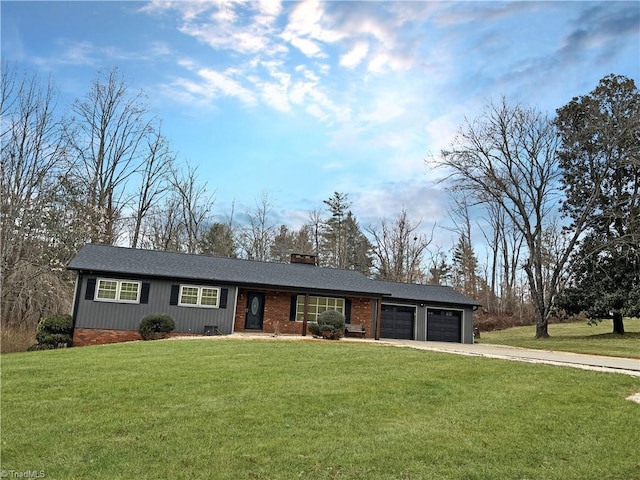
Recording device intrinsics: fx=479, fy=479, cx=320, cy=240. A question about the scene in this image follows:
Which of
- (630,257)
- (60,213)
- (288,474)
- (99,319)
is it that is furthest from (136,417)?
(630,257)

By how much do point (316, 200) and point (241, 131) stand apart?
29.2 meters

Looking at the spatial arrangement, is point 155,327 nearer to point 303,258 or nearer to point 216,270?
point 216,270

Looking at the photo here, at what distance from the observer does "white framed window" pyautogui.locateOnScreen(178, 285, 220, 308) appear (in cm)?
2084

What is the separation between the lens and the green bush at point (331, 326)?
20.4 m

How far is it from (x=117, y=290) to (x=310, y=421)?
15441 mm

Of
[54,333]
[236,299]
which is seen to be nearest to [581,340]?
[236,299]

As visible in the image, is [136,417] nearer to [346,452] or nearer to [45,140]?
[346,452]

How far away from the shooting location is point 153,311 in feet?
66.5

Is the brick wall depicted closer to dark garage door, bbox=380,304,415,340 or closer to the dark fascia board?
the dark fascia board

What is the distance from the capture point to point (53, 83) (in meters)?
22.4

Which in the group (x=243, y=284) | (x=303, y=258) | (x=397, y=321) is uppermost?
(x=303, y=258)

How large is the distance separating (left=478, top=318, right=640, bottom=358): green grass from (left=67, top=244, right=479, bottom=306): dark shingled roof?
445 cm

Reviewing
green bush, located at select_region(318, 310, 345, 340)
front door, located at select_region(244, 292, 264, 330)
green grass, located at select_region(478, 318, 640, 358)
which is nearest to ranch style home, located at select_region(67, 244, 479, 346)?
front door, located at select_region(244, 292, 264, 330)

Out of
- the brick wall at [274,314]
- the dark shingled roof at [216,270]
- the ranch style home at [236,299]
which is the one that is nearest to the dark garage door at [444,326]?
the ranch style home at [236,299]
